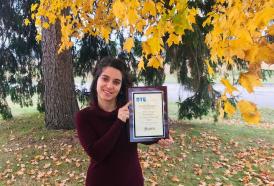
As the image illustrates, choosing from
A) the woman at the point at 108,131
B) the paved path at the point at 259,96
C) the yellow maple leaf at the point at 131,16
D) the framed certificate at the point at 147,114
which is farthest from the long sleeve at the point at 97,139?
the paved path at the point at 259,96

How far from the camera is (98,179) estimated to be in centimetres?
254

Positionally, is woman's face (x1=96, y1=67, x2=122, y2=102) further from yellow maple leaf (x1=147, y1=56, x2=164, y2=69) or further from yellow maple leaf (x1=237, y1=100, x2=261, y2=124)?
yellow maple leaf (x1=237, y1=100, x2=261, y2=124)

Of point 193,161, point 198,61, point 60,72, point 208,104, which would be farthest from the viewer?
point 208,104

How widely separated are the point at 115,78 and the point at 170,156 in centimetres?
392

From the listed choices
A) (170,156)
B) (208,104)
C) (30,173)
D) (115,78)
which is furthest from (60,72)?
(115,78)

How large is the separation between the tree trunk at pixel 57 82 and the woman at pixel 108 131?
15.0 ft

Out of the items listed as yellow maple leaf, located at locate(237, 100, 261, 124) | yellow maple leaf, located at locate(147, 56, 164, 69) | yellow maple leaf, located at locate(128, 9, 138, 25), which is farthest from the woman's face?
yellow maple leaf, located at locate(237, 100, 261, 124)

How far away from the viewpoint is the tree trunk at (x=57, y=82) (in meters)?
7.02

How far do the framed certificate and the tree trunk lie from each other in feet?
16.0

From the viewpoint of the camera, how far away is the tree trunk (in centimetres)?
702

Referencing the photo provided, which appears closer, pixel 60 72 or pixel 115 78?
pixel 115 78

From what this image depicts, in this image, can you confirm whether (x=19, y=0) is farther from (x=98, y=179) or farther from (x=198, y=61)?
(x=98, y=179)

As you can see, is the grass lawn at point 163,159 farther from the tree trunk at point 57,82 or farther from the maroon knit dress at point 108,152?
the maroon knit dress at point 108,152

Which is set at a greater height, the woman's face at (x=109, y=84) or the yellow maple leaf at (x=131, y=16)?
the yellow maple leaf at (x=131, y=16)
